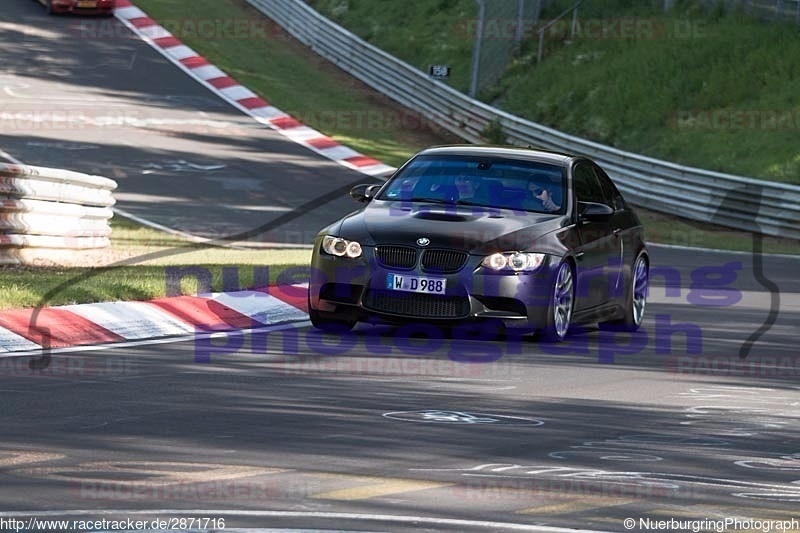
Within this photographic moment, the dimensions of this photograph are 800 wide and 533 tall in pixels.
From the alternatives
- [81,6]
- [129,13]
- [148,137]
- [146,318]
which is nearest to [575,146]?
[148,137]

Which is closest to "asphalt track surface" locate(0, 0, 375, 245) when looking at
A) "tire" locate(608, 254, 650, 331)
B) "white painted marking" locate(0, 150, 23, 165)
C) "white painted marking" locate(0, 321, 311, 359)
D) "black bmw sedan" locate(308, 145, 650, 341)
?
"white painted marking" locate(0, 150, 23, 165)

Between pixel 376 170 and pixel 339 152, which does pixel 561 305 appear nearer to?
pixel 376 170

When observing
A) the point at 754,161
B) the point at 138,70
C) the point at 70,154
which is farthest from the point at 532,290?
the point at 138,70

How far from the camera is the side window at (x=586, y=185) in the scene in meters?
13.5

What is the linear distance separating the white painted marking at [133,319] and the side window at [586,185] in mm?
3535

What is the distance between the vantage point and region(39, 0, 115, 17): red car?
40875 mm

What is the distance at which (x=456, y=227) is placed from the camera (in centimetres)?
1224

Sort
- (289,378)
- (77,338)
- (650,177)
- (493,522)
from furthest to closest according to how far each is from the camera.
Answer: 1. (650,177)
2. (77,338)
3. (289,378)
4. (493,522)

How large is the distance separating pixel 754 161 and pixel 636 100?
5.10m

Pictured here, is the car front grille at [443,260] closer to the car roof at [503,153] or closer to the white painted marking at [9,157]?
the car roof at [503,153]

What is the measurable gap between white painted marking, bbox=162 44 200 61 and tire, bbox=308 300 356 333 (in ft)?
88.8

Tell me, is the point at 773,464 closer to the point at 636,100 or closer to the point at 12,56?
the point at 636,100

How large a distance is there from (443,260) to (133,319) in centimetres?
243

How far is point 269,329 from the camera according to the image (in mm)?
12859
